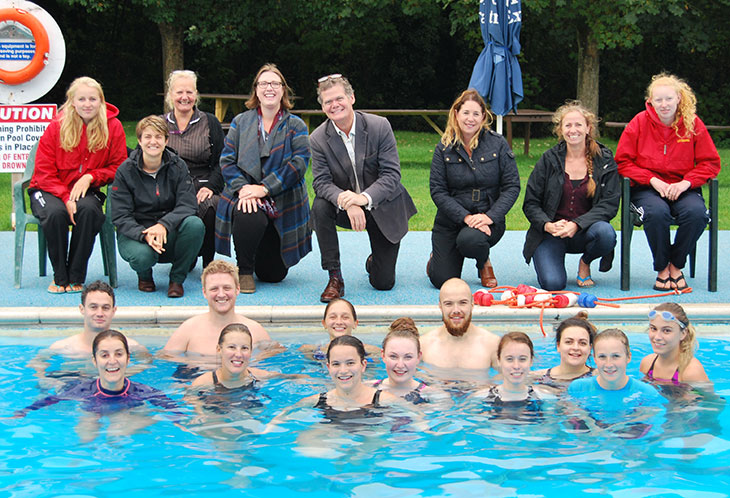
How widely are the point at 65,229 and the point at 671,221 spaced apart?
15.0 ft

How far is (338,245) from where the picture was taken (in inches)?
284

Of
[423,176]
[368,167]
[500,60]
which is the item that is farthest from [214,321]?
[423,176]

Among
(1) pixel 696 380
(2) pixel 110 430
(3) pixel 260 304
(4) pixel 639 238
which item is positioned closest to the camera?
(2) pixel 110 430

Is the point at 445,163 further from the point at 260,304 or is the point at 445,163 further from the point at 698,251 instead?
the point at 698,251

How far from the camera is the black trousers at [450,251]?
23.5 ft

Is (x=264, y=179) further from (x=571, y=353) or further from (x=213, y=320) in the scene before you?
(x=571, y=353)

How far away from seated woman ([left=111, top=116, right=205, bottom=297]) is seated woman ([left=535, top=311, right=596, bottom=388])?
2885 mm

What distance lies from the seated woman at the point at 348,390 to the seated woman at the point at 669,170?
2.90 metres

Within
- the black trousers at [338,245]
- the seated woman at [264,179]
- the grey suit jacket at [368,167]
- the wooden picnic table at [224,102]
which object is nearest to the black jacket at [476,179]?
the grey suit jacket at [368,167]

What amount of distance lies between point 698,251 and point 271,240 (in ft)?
13.3

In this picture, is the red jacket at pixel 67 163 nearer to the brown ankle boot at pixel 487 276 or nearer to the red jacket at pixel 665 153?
the brown ankle boot at pixel 487 276

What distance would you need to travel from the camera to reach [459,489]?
4.20 meters

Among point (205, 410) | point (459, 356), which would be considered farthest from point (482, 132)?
point (205, 410)

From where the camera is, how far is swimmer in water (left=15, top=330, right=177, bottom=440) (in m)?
5.02
